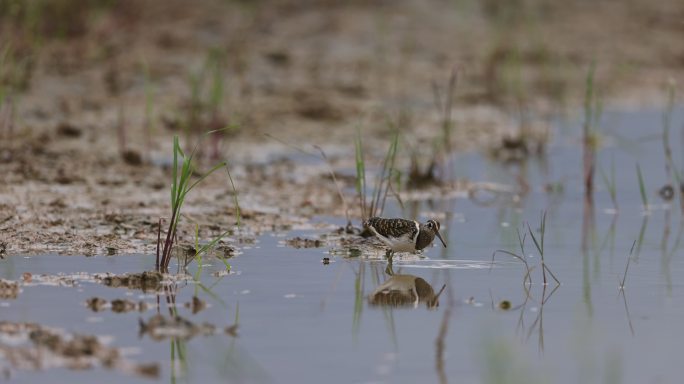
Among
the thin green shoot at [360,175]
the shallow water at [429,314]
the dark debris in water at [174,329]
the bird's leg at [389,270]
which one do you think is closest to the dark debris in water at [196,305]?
the shallow water at [429,314]

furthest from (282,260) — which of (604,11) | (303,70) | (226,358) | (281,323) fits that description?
(604,11)

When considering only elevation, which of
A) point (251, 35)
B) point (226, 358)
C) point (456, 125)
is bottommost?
point (226, 358)

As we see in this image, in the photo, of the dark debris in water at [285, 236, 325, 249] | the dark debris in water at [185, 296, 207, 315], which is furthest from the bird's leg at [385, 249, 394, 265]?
the dark debris in water at [185, 296, 207, 315]

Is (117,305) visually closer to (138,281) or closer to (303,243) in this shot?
(138,281)

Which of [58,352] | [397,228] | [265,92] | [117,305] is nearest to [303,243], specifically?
[397,228]

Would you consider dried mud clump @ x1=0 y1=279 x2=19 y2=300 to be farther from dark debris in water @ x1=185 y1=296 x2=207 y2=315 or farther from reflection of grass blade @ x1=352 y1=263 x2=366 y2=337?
reflection of grass blade @ x1=352 y1=263 x2=366 y2=337

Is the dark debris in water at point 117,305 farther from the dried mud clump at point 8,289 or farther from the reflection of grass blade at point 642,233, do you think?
the reflection of grass blade at point 642,233

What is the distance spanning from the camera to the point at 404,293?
5215 millimetres

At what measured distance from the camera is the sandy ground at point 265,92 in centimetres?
720

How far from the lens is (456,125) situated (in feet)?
34.1

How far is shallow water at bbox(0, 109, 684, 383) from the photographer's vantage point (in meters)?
4.00

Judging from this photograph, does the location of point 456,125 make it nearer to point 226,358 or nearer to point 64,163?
point 64,163

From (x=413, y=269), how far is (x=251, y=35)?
6.91 meters

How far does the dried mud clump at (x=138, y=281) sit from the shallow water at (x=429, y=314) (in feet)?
0.26
